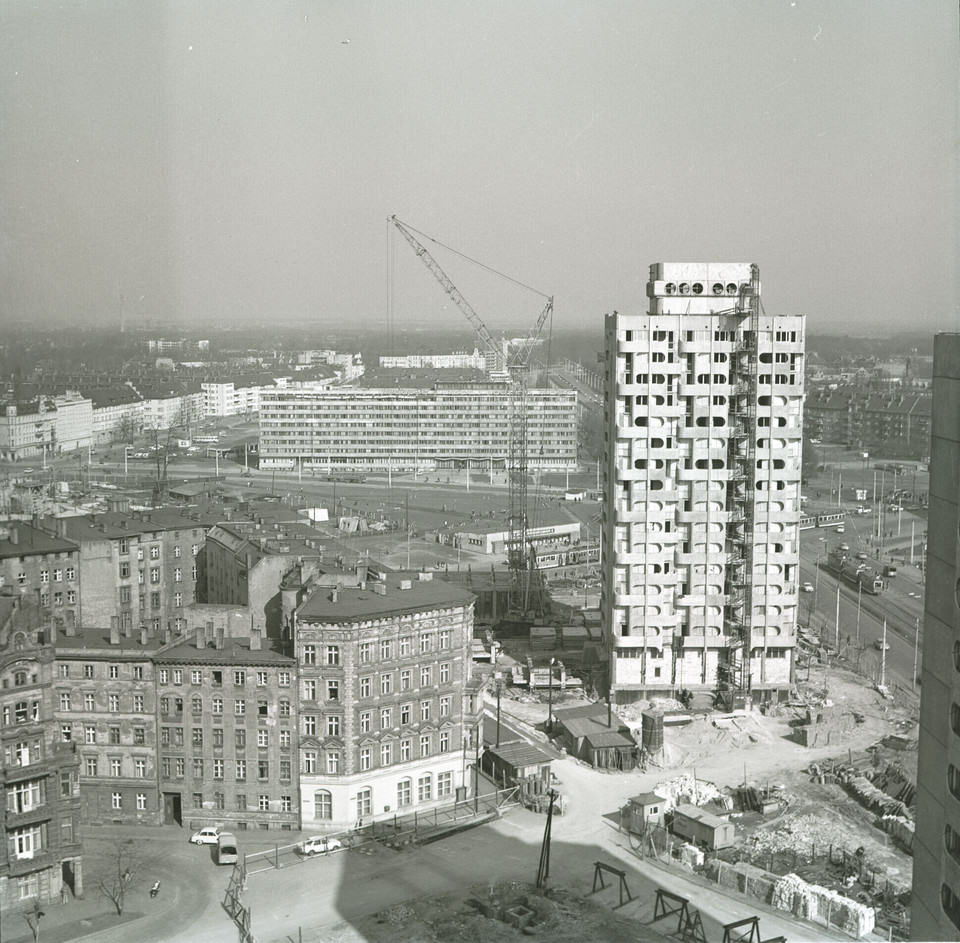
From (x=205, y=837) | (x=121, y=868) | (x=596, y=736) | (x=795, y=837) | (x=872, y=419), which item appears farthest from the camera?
(x=872, y=419)

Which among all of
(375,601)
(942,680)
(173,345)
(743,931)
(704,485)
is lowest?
(743,931)

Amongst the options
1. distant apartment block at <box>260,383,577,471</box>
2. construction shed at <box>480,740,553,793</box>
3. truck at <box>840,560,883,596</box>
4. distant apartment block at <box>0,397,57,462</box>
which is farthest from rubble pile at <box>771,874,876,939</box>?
distant apartment block at <box>260,383,577,471</box>

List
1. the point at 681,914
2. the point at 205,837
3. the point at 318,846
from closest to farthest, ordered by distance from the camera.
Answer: the point at 681,914 → the point at 318,846 → the point at 205,837

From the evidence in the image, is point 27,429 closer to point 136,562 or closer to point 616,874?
point 136,562

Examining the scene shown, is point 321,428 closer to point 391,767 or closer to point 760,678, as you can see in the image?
point 760,678

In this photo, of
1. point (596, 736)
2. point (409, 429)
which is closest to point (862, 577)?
point (596, 736)

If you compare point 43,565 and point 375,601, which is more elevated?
point 375,601

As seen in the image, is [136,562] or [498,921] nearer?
[498,921]
